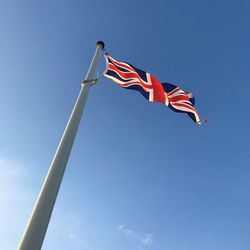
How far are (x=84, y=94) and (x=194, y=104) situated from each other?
28.8 ft

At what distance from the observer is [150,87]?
1605 cm

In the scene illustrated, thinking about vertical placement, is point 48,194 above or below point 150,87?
below

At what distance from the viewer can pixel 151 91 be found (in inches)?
624

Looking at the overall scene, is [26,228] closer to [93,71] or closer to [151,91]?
[93,71]

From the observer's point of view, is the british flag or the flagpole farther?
the british flag

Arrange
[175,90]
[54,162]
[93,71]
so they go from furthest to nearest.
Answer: [175,90], [93,71], [54,162]

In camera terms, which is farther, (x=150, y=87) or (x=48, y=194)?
(x=150, y=87)

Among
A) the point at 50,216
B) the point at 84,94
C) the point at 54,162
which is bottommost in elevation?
the point at 50,216

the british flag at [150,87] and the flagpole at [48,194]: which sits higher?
the british flag at [150,87]

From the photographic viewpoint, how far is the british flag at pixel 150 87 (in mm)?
14832

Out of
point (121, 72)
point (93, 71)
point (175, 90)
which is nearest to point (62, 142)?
point (93, 71)

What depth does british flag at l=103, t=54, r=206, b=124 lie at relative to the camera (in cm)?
1483

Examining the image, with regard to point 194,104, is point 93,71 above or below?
below

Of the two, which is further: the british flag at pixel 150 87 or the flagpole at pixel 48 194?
the british flag at pixel 150 87
